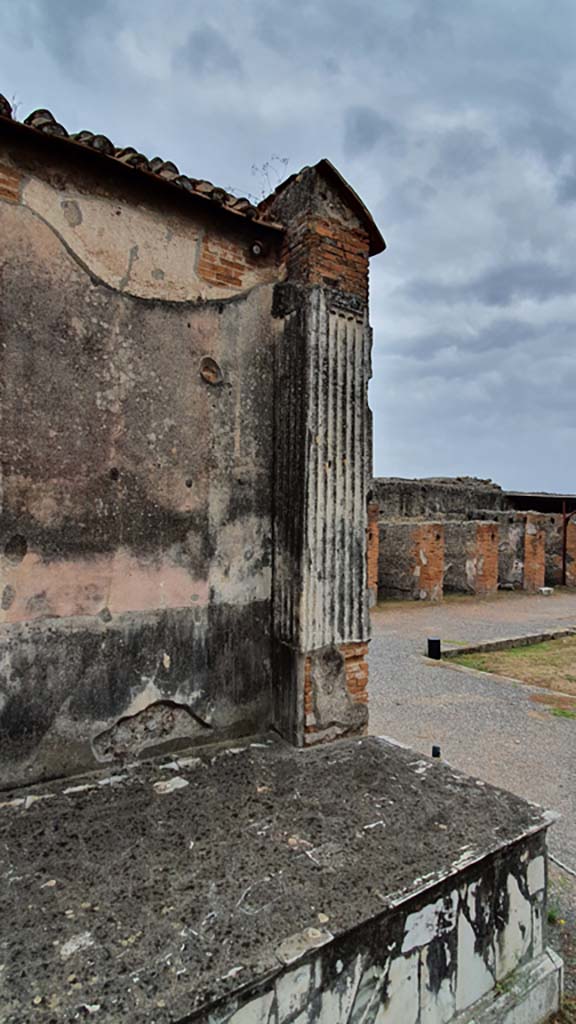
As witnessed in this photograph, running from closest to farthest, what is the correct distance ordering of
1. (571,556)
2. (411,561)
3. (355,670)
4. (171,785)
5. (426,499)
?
(171,785) < (355,670) < (411,561) < (426,499) < (571,556)

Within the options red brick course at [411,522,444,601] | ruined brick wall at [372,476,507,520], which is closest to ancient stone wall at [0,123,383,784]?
red brick course at [411,522,444,601]

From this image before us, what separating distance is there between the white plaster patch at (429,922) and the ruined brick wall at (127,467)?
152cm

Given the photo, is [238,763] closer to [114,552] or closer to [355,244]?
[114,552]

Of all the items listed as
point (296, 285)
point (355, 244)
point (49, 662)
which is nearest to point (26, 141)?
point (296, 285)

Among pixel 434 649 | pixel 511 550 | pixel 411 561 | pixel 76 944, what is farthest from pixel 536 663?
pixel 511 550

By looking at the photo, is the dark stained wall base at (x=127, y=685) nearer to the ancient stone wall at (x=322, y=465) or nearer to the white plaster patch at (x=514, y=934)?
the ancient stone wall at (x=322, y=465)

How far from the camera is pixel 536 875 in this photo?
97.0 inches

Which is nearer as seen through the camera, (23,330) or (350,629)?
(23,330)

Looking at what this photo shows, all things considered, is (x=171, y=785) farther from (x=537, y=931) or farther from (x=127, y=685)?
(x=537, y=931)

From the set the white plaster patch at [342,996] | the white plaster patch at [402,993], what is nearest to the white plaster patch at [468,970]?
the white plaster patch at [402,993]

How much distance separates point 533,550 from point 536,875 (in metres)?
17.5

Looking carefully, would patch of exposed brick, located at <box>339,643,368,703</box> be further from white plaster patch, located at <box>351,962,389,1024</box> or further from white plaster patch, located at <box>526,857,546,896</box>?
white plaster patch, located at <box>351,962,389,1024</box>

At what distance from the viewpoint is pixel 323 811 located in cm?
249

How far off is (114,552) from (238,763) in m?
1.26
